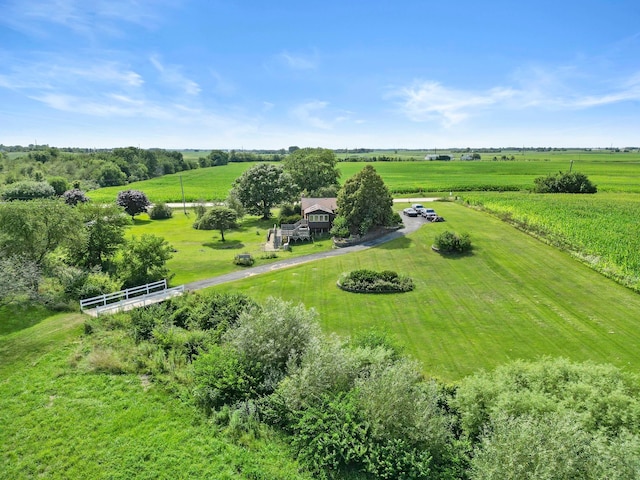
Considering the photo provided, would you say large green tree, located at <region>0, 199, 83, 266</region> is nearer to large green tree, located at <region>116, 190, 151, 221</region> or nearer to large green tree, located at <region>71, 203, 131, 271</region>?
large green tree, located at <region>71, 203, 131, 271</region>

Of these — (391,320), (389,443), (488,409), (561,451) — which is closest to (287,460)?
(389,443)

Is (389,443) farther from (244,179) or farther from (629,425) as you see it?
(244,179)

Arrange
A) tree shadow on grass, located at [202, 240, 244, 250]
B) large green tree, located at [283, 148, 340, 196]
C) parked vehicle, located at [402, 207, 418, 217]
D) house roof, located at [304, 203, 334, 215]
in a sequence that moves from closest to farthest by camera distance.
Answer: tree shadow on grass, located at [202, 240, 244, 250] < house roof, located at [304, 203, 334, 215] < parked vehicle, located at [402, 207, 418, 217] < large green tree, located at [283, 148, 340, 196]

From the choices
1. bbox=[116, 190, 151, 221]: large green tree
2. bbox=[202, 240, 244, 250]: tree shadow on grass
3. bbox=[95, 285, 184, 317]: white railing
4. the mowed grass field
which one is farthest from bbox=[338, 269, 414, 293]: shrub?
Result: bbox=[116, 190, 151, 221]: large green tree

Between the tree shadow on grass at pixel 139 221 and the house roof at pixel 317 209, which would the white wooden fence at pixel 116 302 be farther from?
the tree shadow on grass at pixel 139 221

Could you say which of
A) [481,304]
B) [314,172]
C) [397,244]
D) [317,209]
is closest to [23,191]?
[314,172]
